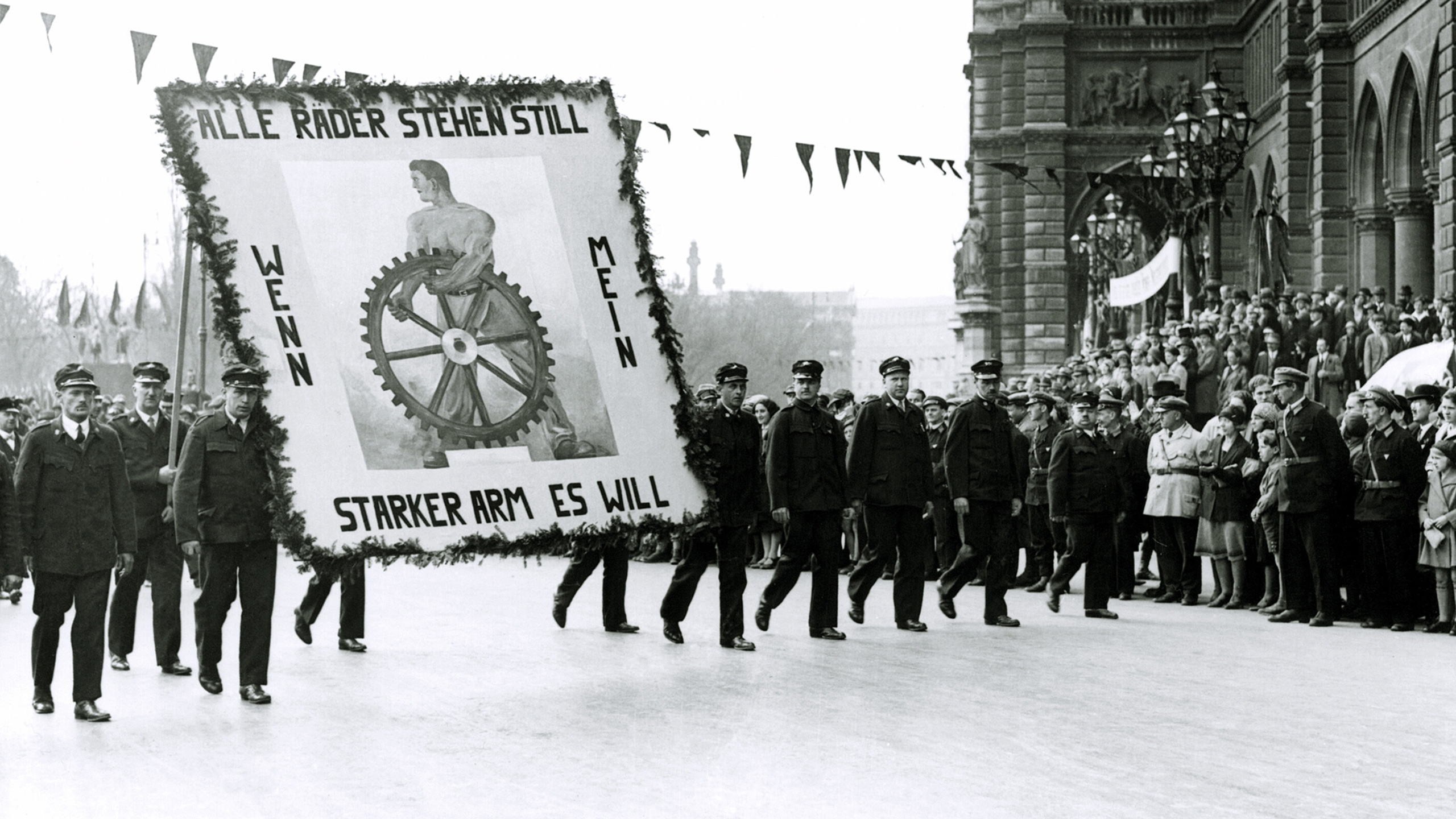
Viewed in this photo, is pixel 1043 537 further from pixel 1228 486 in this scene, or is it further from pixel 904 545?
pixel 904 545

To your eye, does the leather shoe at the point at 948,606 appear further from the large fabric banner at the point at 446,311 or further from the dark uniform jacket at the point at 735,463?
the large fabric banner at the point at 446,311

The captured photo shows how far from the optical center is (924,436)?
47.9ft

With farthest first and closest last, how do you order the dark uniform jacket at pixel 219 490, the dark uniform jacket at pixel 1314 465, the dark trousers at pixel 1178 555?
the dark trousers at pixel 1178 555
the dark uniform jacket at pixel 1314 465
the dark uniform jacket at pixel 219 490

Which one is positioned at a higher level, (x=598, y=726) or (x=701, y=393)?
(x=701, y=393)

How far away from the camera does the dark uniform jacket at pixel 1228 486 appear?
16.2m

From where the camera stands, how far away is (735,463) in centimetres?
1300

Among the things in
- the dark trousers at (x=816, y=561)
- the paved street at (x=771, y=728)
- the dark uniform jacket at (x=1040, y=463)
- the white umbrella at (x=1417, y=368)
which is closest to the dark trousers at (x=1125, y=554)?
the dark uniform jacket at (x=1040, y=463)

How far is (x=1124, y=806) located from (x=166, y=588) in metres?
6.89

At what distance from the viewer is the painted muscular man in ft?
34.9

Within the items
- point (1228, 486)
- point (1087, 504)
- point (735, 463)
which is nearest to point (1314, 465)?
point (1228, 486)

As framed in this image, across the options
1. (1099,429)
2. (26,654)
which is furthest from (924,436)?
(26,654)

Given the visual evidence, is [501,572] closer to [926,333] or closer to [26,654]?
[26,654]

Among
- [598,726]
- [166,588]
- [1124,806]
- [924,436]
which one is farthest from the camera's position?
[924,436]

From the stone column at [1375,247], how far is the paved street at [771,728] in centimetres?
2305
